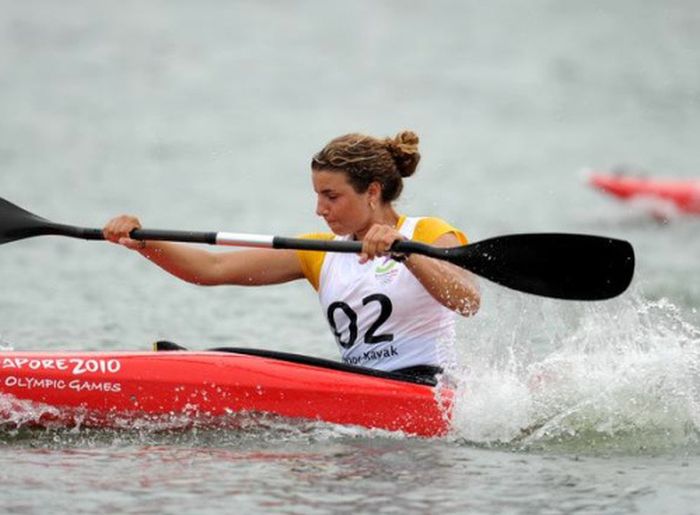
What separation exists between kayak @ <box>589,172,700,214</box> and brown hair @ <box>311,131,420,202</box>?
504 inches

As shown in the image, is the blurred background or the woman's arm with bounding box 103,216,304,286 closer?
the woman's arm with bounding box 103,216,304,286

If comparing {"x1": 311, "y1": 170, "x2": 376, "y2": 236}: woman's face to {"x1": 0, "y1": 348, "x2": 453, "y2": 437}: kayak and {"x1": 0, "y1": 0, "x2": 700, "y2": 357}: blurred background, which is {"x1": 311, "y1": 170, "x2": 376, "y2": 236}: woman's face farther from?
{"x1": 0, "y1": 0, "x2": 700, "y2": 357}: blurred background

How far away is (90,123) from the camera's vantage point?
2884 cm

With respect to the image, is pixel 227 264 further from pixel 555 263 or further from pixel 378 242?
pixel 555 263

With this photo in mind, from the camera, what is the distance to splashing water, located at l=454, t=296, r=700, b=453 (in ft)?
27.9

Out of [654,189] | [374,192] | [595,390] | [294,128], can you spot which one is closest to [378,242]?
[374,192]

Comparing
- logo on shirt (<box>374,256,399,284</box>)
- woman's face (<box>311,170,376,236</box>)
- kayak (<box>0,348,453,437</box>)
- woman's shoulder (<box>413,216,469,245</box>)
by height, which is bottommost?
kayak (<box>0,348,453,437</box>)

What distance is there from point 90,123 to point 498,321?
2081cm

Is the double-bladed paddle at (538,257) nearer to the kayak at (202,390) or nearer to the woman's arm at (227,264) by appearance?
the woman's arm at (227,264)

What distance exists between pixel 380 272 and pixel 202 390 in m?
1.04

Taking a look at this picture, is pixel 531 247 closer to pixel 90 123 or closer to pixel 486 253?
pixel 486 253

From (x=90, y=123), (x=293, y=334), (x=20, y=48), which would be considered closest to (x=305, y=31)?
(x=20, y=48)

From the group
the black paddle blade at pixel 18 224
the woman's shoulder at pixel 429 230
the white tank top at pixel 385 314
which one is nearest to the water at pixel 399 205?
the white tank top at pixel 385 314

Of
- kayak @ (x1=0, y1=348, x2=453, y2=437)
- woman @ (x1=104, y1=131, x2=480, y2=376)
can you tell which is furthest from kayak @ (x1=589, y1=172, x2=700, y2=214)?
kayak @ (x1=0, y1=348, x2=453, y2=437)
